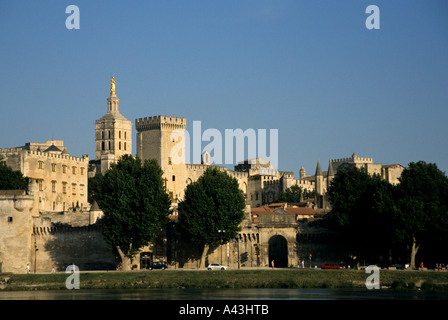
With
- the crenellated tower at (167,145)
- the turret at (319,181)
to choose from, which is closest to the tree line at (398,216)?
the crenellated tower at (167,145)

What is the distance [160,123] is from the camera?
140m

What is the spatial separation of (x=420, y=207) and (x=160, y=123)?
55455 millimetres

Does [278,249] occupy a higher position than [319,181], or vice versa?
[319,181]

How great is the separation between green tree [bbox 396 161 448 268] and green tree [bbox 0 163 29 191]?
156 feet

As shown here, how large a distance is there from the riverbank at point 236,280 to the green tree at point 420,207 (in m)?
8.09

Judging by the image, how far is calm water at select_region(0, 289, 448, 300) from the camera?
71312 mm

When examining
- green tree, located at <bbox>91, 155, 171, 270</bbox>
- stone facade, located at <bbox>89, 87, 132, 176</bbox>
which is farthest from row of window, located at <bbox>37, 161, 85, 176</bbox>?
green tree, located at <bbox>91, 155, 171, 270</bbox>

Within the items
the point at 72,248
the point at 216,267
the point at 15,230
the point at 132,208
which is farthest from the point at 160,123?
the point at 216,267

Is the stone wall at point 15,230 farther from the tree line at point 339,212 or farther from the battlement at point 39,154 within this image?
the battlement at point 39,154

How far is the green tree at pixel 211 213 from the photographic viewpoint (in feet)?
328
